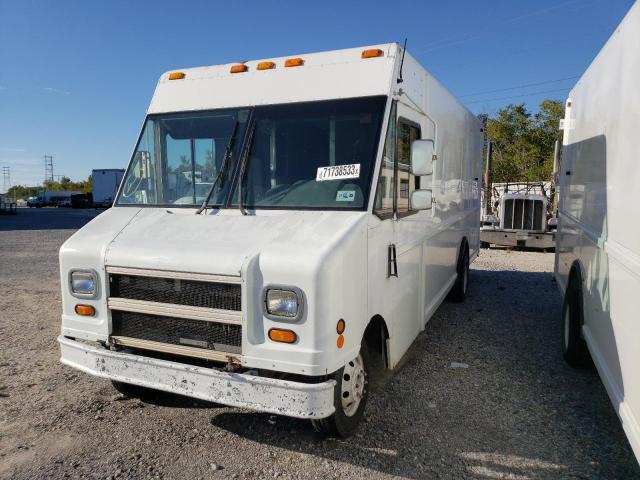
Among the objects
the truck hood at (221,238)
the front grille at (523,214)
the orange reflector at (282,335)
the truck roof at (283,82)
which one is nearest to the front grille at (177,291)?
the truck hood at (221,238)

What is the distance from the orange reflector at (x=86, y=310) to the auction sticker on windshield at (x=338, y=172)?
191 cm

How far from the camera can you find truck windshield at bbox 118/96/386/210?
3732 mm

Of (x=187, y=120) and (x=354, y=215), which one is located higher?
(x=187, y=120)

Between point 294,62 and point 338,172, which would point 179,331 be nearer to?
point 338,172

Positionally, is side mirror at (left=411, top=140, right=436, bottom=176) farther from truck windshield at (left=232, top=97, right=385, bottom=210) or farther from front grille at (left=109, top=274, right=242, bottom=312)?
front grille at (left=109, top=274, right=242, bottom=312)

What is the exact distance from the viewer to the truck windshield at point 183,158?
4.11m

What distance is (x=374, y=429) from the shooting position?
388 centimetres

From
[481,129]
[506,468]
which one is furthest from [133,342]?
[481,129]

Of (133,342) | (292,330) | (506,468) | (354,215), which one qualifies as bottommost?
(506,468)

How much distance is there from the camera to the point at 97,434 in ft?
12.5

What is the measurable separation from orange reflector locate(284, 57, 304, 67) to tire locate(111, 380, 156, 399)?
2.99 m

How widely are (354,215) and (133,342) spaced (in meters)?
1.81

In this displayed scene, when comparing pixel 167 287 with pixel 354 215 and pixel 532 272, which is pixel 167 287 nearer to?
pixel 354 215

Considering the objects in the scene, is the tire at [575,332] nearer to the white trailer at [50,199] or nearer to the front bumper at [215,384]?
the front bumper at [215,384]
